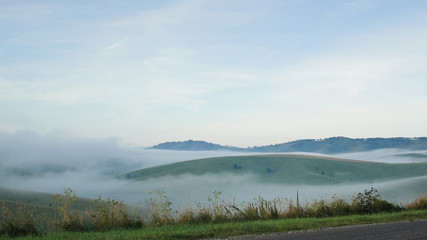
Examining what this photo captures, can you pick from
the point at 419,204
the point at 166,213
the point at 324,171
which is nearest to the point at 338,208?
the point at 419,204

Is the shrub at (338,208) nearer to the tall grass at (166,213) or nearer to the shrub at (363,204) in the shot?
the tall grass at (166,213)

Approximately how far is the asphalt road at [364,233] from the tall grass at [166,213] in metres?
4.15

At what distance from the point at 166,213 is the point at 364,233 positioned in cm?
778

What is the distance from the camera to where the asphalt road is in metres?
13.8

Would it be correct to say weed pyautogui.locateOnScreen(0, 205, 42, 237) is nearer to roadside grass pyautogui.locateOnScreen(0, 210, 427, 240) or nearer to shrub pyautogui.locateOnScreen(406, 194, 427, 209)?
roadside grass pyautogui.locateOnScreen(0, 210, 427, 240)

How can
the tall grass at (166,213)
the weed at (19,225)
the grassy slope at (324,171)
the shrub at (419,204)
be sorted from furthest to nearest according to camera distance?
the grassy slope at (324,171) → the shrub at (419,204) → the tall grass at (166,213) → the weed at (19,225)

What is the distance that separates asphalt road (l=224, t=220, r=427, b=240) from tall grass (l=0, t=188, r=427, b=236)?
4147 millimetres

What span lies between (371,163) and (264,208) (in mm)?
166839

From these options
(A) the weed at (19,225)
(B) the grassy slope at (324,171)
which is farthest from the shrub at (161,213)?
(B) the grassy slope at (324,171)

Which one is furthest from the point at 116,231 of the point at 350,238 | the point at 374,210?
the point at 374,210

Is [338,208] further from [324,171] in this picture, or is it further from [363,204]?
[324,171]

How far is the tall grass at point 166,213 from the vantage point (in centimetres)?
1675

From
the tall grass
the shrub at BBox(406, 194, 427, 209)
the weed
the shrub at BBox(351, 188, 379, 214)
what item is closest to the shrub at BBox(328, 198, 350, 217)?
the tall grass

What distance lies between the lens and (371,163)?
176 meters
